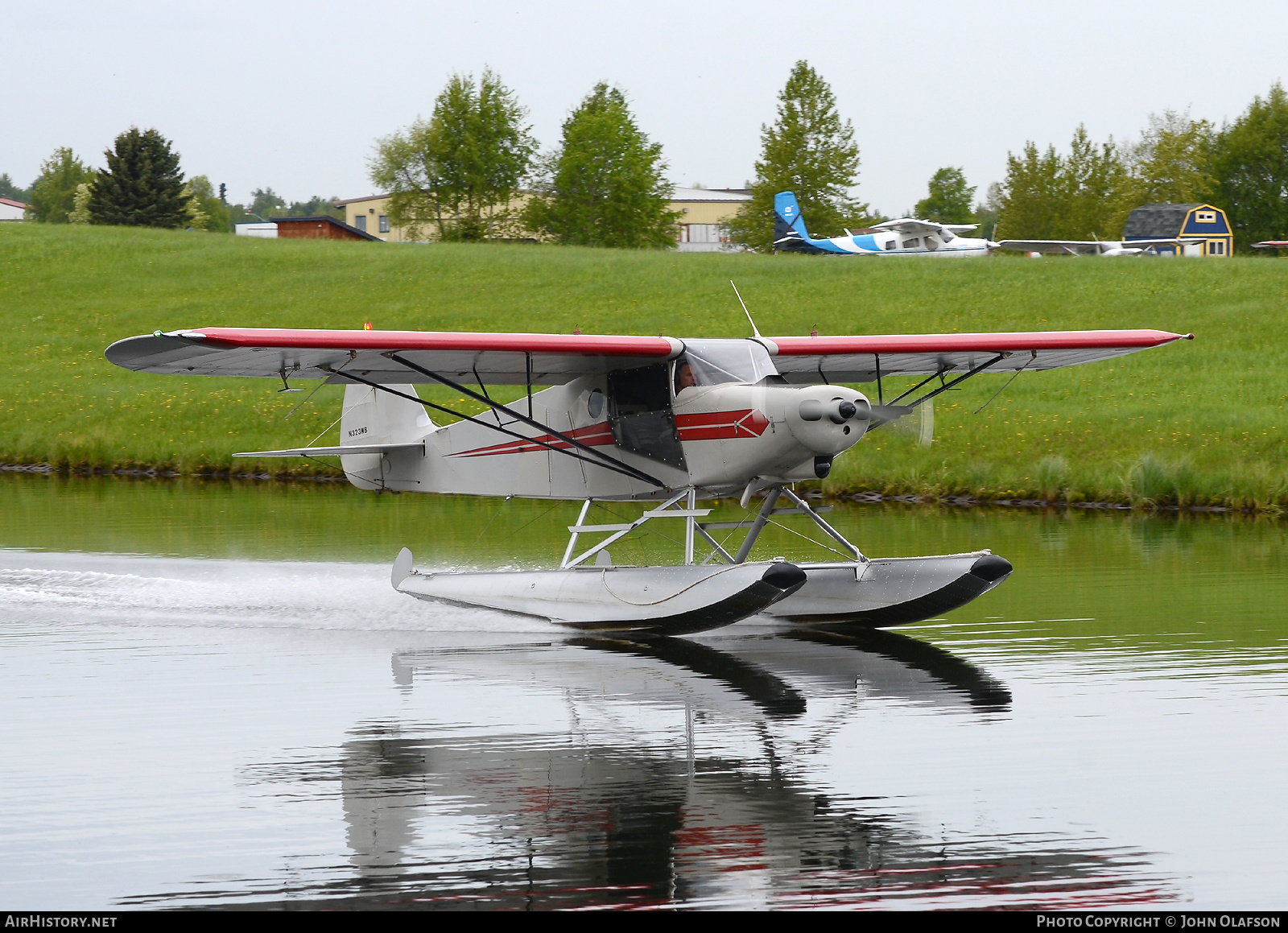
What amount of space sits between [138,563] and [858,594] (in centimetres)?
777

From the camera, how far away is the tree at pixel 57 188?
132875mm

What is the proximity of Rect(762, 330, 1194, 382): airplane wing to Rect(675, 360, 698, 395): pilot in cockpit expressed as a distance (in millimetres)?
964

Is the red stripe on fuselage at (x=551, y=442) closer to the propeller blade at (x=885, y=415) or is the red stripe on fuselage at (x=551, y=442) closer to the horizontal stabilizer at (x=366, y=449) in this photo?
the horizontal stabilizer at (x=366, y=449)

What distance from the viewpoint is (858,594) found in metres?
11.2

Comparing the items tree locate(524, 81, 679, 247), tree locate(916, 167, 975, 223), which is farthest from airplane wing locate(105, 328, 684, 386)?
tree locate(916, 167, 975, 223)

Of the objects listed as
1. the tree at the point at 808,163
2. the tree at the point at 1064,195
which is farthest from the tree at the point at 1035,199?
the tree at the point at 808,163

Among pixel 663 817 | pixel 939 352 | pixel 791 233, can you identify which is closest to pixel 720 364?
pixel 939 352

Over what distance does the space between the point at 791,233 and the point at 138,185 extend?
39.3 meters

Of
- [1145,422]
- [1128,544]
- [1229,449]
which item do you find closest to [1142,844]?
[1128,544]

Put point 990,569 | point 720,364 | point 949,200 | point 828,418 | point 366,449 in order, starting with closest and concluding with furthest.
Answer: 1. point 828,418
2. point 990,569
3. point 720,364
4. point 366,449
5. point 949,200

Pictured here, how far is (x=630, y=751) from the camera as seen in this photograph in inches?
277

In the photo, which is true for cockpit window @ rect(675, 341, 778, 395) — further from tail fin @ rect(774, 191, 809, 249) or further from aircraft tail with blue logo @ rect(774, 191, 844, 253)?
tail fin @ rect(774, 191, 809, 249)

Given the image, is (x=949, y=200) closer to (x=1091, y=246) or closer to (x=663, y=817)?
(x=1091, y=246)

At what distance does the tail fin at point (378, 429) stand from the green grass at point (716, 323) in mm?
9948
